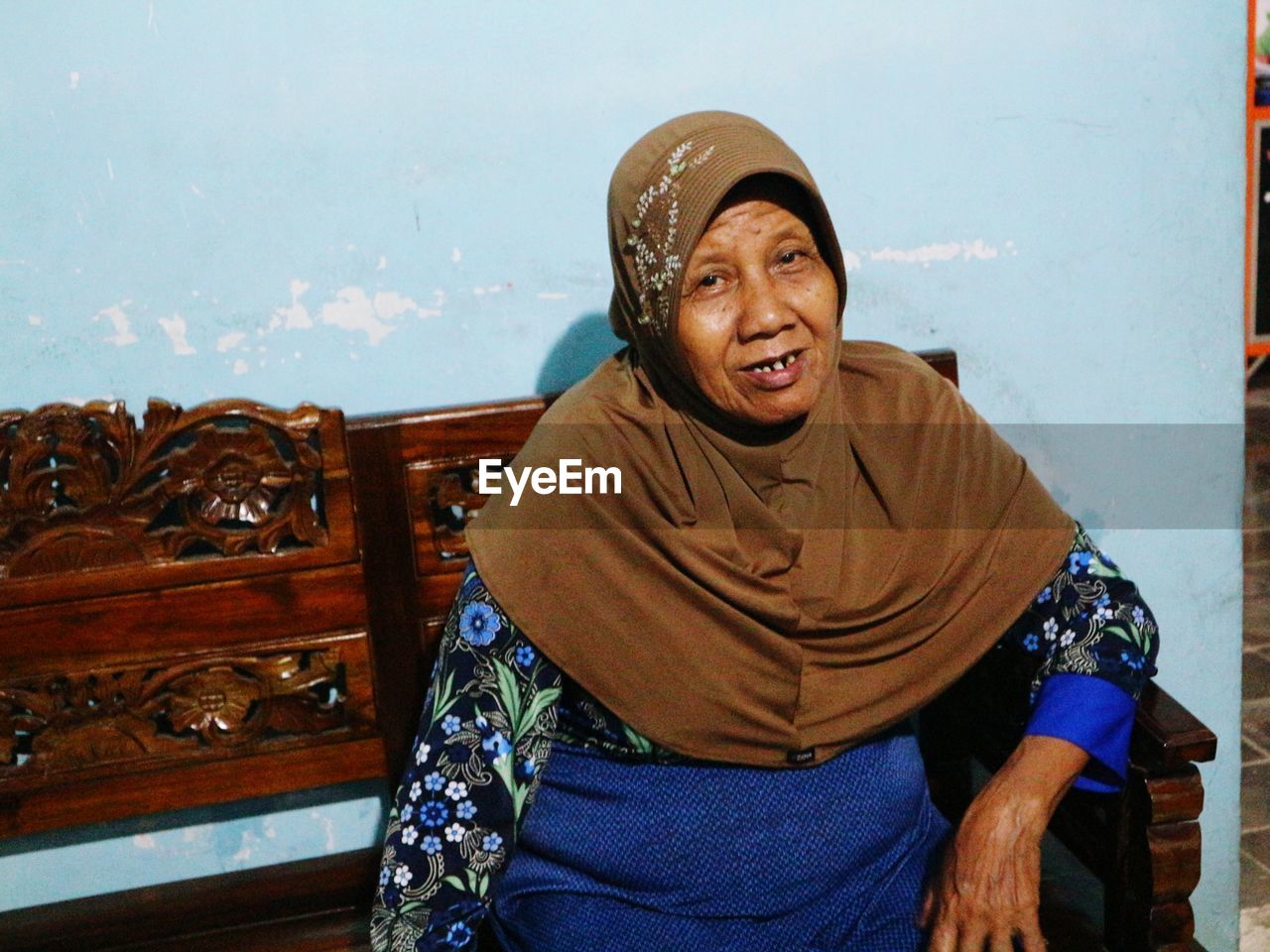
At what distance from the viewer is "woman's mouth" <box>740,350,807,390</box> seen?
5.25 feet

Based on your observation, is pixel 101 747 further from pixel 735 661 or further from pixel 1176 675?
pixel 1176 675

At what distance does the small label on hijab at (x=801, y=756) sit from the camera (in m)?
1.66

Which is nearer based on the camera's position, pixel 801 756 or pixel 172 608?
pixel 801 756

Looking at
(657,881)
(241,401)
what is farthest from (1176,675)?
(241,401)

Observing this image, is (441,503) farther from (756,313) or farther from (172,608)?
(756,313)

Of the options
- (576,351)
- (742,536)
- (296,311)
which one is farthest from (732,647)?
(296,311)

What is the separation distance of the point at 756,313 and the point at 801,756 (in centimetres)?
58

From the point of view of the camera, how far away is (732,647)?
165 cm

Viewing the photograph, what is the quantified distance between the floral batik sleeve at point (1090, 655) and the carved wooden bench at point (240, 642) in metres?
0.04

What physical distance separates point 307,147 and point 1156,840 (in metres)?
1.53

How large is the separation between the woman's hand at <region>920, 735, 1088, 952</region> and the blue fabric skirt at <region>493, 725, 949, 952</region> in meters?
0.06

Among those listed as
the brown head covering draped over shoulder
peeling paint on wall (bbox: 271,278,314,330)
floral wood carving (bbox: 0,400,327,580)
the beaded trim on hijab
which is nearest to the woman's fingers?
the brown head covering draped over shoulder

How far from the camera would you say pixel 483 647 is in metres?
1.60

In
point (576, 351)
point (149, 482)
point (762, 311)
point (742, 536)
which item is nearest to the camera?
point (762, 311)
